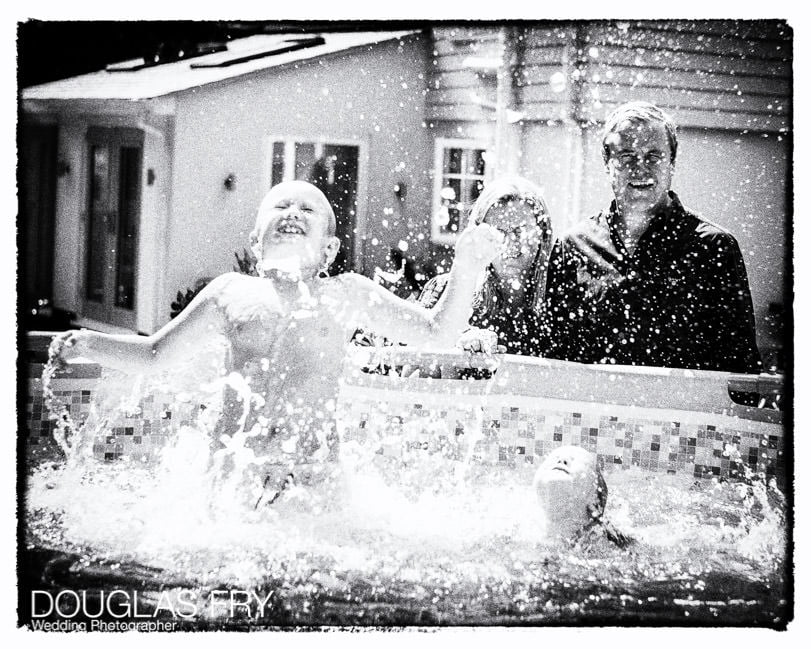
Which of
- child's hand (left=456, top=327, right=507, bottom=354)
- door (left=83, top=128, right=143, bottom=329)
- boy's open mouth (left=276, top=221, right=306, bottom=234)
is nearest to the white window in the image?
child's hand (left=456, top=327, right=507, bottom=354)

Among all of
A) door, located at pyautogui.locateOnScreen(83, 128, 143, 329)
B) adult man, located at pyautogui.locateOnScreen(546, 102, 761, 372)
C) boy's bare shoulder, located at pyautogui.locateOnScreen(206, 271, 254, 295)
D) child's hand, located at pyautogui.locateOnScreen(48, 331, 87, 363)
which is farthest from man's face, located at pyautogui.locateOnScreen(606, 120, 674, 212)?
child's hand, located at pyautogui.locateOnScreen(48, 331, 87, 363)

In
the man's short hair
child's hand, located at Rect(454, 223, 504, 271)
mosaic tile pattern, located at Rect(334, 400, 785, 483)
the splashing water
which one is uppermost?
the man's short hair

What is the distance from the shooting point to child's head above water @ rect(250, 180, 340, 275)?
254 cm

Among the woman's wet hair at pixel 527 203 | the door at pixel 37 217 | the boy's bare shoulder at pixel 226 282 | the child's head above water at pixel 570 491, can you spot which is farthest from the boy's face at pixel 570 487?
the door at pixel 37 217

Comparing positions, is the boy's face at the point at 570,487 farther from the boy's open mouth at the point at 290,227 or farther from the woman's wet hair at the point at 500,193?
the boy's open mouth at the point at 290,227

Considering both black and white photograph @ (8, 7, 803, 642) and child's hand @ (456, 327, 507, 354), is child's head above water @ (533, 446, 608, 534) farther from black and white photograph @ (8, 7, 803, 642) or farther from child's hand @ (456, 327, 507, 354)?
child's hand @ (456, 327, 507, 354)

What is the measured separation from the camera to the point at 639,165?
2584 mm

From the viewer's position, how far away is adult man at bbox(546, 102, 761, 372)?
2.58 meters

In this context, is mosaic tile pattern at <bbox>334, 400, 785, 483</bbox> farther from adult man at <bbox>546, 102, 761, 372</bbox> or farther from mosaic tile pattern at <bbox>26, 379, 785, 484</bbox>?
adult man at <bbox>546, 102, 761, 372</bbox>

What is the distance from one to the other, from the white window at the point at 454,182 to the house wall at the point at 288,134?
0.12 ft

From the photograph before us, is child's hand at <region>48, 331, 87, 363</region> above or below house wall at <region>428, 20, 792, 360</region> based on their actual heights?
below

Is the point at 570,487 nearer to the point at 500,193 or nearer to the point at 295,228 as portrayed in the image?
the point at 500,193

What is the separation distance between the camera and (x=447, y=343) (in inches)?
101

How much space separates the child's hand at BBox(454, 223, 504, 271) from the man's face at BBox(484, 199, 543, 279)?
37 millimetres
